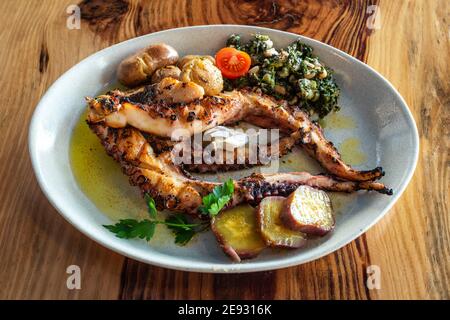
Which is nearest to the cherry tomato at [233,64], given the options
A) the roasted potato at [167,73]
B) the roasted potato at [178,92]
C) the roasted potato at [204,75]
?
the roasted potato at [204,75]

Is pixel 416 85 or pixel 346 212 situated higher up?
pixel 416 85

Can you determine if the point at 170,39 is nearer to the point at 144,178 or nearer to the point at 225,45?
the point at 225,45

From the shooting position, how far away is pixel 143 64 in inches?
135

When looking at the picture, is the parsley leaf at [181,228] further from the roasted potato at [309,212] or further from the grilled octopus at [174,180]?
the roasted potato at [309,212]

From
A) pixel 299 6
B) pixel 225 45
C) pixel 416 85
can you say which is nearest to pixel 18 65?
pixel 225 45

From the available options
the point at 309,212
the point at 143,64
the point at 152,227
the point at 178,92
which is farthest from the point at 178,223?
the point at 143,64

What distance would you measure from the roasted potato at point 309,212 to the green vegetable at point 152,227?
1.52 ft

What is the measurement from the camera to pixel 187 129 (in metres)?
3.00

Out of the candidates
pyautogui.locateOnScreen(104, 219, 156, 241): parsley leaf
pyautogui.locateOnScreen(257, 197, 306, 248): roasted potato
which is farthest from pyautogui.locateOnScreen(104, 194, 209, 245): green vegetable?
pyautogui.locateOnScreen(257, 197, 306, 248): roasted potato

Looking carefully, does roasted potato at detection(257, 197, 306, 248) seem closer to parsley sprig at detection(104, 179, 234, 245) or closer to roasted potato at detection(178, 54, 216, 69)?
parsley sprig at detection(104, 179, 234, 245)

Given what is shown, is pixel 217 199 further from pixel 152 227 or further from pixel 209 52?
pixel 209 52

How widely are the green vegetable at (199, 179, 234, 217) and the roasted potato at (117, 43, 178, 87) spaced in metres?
1.19

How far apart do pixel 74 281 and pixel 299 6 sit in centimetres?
308

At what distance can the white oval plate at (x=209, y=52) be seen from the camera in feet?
8.16
